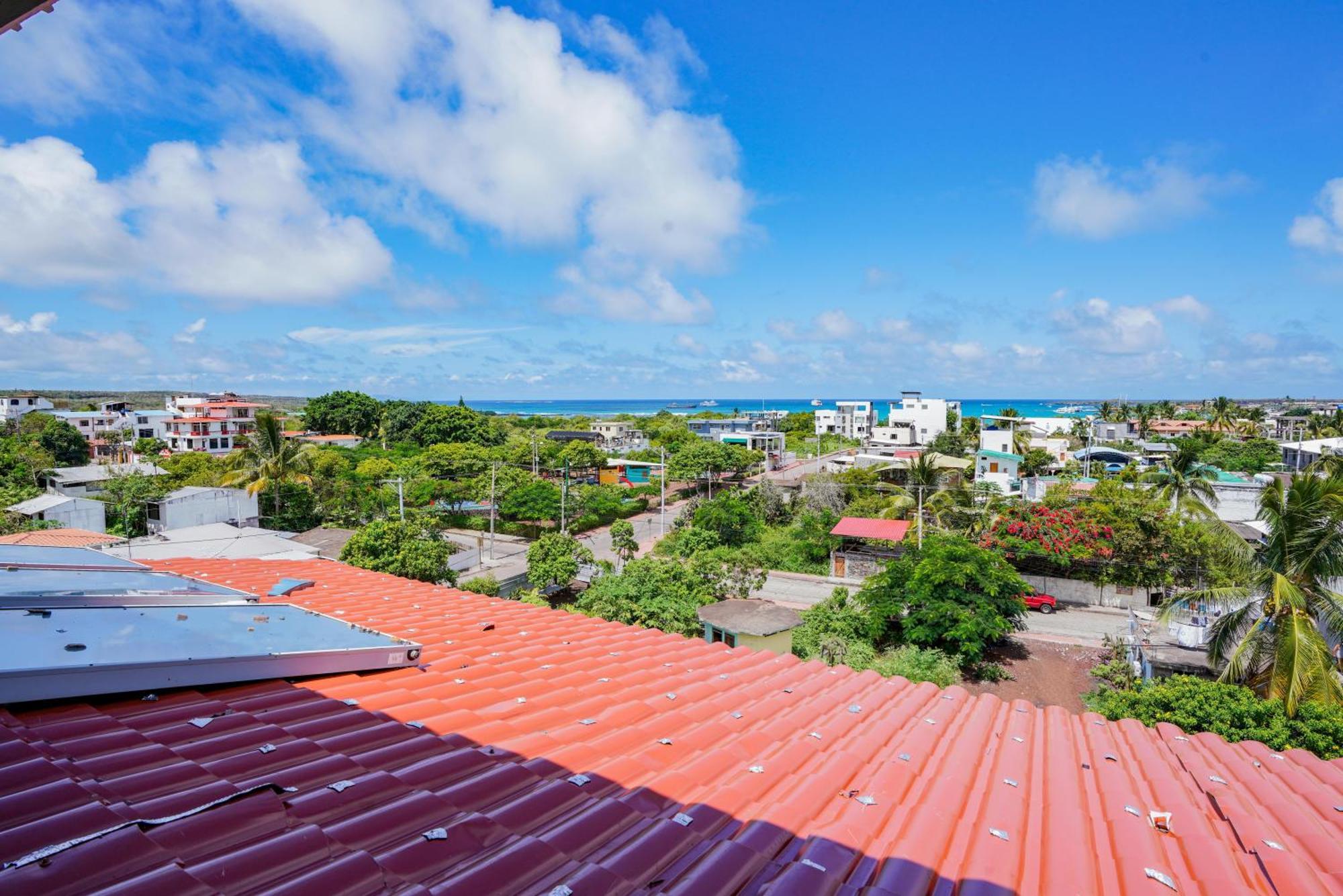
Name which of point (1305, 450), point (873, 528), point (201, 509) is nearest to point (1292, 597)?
→ point (873, 528)

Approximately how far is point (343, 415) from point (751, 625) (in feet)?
225

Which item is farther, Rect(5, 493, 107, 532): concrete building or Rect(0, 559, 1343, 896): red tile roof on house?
Rect(5, 493, 107, 532): concrete building

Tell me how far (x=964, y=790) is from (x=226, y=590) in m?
6.60

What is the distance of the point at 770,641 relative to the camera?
1582 cm

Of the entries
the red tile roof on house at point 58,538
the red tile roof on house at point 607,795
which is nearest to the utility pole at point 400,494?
the red tile roof on house at point 58,538

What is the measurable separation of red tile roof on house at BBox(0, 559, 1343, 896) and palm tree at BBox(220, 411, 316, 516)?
28895 mm

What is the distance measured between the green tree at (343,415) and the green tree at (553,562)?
59.4 meters

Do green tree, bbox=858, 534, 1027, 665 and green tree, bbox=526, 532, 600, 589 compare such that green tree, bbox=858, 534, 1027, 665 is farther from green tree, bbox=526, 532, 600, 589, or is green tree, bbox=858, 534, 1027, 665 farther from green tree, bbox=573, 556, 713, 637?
green tree, bbox=526, 532, 600, 589

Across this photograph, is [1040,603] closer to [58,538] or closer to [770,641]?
[770,641]

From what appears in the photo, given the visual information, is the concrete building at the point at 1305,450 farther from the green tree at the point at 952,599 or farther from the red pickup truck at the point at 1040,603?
the green tree at the point at 952,599

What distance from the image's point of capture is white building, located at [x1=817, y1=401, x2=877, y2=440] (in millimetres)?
83562

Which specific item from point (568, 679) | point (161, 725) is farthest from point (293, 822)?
point (568, 679)

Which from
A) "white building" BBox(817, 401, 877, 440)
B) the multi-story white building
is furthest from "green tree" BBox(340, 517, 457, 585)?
"white building" BBox(817, 401, 877, 440)

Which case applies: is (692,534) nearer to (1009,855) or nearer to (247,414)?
(1009,855)
